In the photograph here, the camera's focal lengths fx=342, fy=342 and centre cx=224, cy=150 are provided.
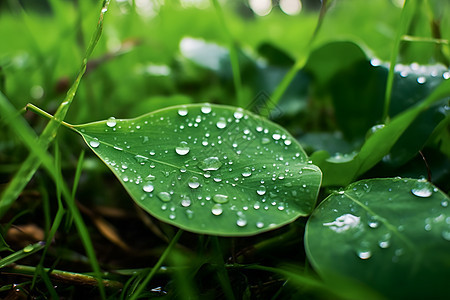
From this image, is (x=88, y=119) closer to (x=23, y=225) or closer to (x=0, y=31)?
(x=23, y=225)

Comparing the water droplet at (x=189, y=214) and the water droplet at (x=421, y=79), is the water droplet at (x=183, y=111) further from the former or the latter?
the water droplet at (x=421, y=79)

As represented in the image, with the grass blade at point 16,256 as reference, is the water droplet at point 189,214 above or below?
above

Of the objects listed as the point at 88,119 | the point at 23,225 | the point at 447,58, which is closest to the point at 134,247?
the point at 23,225

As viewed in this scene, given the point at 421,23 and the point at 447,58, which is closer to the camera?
the point at 447,58

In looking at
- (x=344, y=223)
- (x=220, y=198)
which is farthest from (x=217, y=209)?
(x=344, y=223)

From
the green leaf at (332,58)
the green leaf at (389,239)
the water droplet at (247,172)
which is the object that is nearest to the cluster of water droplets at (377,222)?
the green leaf at (389,239)

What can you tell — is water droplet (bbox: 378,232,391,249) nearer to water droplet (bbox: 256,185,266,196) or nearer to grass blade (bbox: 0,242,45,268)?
water droplet (bbox: 256,185,266,196)
